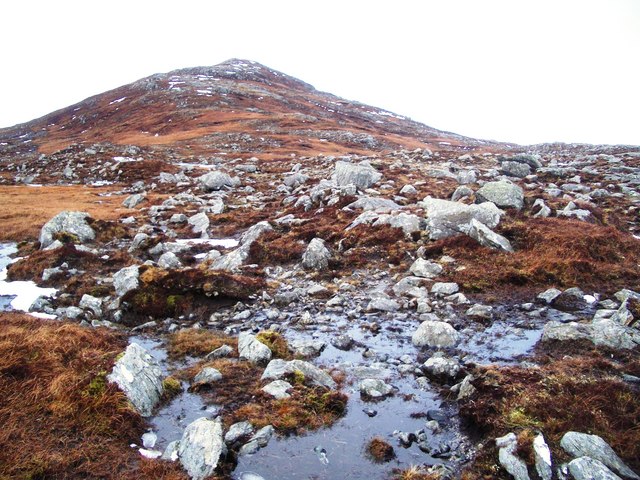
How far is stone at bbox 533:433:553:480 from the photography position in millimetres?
5828

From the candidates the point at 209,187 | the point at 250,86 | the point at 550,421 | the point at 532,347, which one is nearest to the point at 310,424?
the point at 550,421

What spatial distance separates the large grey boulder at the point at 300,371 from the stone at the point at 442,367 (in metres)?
2.16

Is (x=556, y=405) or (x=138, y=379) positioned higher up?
(x=556, y=405)

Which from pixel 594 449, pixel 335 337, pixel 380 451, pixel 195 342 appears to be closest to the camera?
pixel 594 449

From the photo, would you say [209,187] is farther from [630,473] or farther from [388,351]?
[630,473]

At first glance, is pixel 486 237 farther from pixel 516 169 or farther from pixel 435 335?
pixel 516 169

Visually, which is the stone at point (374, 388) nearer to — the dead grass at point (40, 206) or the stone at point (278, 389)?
the stone at point (278, 389)

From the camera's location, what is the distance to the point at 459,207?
17.6 metres

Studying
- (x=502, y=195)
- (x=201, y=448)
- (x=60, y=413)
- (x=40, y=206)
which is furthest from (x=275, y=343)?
(x=40, y=206)

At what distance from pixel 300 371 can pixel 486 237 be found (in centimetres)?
1010

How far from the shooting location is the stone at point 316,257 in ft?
52.8

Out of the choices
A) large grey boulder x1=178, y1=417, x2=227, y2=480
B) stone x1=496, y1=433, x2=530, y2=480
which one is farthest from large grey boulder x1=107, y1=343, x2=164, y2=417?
stone x1=496, y1=433, x2=530, y2=480

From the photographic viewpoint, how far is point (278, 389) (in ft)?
27.4

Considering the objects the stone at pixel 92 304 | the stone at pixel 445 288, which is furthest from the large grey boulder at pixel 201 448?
the stone at pixel 445 288
